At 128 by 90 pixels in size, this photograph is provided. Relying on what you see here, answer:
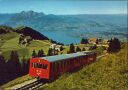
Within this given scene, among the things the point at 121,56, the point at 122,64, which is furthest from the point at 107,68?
the point at 121,56

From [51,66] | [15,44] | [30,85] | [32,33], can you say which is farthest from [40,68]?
[32,33]

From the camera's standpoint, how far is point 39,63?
2883cm

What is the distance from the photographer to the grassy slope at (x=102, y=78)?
12.7 metres

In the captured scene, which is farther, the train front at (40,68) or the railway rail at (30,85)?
the train front at (40,68)

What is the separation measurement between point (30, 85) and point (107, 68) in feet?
40.1

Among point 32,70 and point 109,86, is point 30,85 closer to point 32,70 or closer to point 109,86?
point 32,70

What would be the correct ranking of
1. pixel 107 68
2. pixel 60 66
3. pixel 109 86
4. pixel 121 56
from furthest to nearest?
pixel 60 66, pixel 121 56, pixel 107 68, pixel 109 86

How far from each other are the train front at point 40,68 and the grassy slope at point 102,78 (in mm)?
12415

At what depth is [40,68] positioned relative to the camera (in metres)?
28.7

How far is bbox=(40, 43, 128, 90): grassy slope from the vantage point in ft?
41.8

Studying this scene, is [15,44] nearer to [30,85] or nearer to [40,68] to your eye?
[40,68]

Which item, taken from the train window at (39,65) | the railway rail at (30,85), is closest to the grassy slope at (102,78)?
the railway rail at (30,85)

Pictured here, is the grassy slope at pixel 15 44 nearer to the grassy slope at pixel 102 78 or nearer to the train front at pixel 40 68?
the train front at pixel 40 68

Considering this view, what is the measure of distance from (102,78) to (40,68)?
15.5 m
